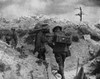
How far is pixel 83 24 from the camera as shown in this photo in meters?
37.3

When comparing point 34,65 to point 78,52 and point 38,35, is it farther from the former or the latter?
point 78,52

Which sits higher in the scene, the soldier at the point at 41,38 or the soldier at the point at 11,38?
the soldier at the point at 41,38

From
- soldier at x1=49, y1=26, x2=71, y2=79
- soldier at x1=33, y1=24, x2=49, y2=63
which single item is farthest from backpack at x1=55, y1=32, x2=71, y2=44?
soldier at x1=33, y1=24, x2=49, y2=63

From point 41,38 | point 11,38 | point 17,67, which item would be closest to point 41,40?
point 41,38

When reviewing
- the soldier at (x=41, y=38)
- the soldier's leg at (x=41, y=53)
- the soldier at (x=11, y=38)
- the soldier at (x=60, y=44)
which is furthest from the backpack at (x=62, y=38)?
the soldier at (x=11, y=38)

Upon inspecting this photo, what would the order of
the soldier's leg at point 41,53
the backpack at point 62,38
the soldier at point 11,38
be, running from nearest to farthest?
the backpack at point 62,38, the soldier's leg at point 41,53, the soldier at point 11,38

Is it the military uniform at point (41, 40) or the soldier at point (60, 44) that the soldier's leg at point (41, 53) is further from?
the soldier at point (60, 44)

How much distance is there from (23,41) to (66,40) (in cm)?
1920

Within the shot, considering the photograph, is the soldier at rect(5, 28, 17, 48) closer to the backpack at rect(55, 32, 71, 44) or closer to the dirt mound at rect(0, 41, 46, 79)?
the dirt mound at rect(0, 41, 46, 79)

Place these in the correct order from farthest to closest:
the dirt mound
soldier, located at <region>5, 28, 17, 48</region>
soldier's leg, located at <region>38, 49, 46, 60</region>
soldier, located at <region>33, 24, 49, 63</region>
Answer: soldier, located at <region>5, 28, 17, 48</region> → soldier's leg, located at <region>38, 49, 46, 60</region> → soldier, located at <region>33, 24, 49, 63</region> → the dirt mound

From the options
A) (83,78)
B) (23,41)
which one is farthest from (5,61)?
(23,41)

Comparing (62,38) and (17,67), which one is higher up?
(62,38)

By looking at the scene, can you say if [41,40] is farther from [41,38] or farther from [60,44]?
[60,44]

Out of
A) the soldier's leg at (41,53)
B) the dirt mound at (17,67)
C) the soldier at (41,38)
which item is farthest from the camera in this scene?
the soldier's leg at (41,53)
